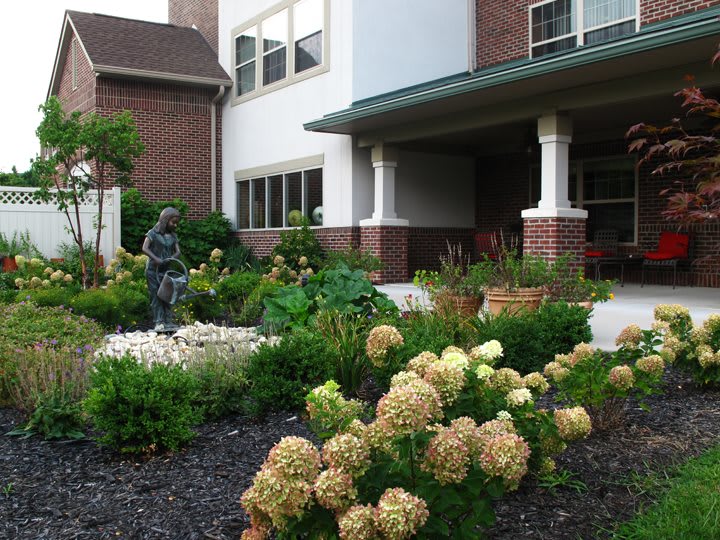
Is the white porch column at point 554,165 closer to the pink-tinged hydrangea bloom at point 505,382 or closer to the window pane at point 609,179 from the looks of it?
the window pane at point 609,179

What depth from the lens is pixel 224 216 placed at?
18.0 meters

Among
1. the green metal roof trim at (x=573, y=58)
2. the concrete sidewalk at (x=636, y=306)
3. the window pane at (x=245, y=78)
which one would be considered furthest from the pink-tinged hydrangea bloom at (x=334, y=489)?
the window pane at (x=245, y=78)

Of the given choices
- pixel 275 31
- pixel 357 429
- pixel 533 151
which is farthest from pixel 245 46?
Answer: pixel 357 429

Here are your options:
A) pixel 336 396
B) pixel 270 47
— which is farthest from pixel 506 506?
pixel 270 47

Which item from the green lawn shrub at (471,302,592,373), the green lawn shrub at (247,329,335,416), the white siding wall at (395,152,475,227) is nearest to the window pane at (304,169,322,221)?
the white siding wall at (395,152,475,227)

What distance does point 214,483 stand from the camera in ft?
12.1

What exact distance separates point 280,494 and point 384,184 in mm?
11312

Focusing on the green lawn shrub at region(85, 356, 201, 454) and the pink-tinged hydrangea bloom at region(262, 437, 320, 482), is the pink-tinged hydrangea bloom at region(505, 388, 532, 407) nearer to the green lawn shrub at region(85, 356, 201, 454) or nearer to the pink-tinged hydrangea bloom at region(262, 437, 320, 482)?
the pink-tinged hydrangea bloom at region(262, 437, 320, 482)

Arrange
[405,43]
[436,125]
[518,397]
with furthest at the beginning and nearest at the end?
[405,43], [436,125], [518,397]

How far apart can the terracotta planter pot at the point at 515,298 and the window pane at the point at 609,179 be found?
5879mm

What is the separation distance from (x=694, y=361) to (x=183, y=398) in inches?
139

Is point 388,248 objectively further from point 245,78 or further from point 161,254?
point 245,78

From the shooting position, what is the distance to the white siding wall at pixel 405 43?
13.7m

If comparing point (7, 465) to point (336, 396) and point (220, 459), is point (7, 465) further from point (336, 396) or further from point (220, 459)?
point (336, 396)
